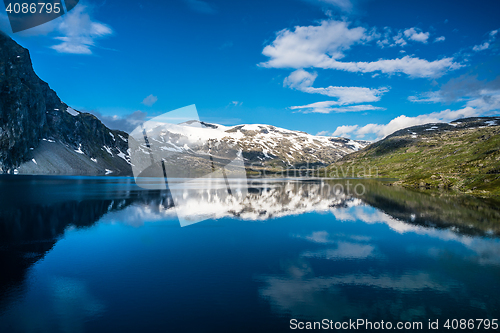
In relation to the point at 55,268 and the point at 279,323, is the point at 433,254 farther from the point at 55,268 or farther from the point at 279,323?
the point at 55,268

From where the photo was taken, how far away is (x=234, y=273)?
73.5 feet

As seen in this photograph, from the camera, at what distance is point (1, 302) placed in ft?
54.8

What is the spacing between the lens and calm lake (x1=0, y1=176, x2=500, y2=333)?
15922 millimetres

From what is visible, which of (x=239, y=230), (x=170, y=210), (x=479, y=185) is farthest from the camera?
(x=479, y=185)

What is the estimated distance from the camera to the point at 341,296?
61.0 ft

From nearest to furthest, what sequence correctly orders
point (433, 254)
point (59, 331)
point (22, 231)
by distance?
point (59, 331) → point (433, 254) → point (22, 231)

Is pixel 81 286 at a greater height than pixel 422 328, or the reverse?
pixel 81 286

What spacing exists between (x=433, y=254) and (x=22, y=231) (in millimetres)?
48762

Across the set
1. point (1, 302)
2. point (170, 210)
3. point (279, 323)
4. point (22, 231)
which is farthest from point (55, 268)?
point (170, 210)

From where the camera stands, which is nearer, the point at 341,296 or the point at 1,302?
the point at 1,302

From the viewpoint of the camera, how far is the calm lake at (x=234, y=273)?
15.9 m

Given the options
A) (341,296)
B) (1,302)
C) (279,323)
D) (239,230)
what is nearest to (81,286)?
(1,302)

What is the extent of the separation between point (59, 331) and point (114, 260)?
39.0ft

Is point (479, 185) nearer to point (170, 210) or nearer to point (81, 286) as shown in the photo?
point (170, 210)
